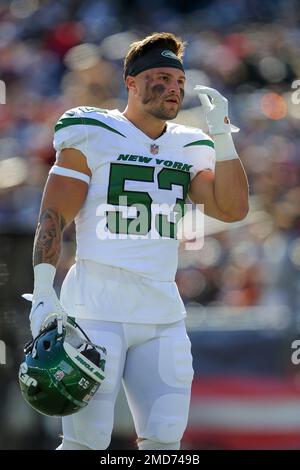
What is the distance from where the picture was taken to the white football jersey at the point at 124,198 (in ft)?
11.7

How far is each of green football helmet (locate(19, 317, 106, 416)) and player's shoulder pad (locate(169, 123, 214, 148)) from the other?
3.08ft

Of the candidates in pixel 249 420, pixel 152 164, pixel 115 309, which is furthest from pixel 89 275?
pixel 249 420

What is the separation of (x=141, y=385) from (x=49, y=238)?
65 cm

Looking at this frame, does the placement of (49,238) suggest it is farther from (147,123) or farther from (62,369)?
(147,123)

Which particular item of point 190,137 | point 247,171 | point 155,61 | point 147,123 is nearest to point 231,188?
point 190,137

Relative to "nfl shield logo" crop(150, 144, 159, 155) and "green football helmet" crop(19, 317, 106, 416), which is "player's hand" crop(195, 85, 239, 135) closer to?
"nfl shield logo" crop(150, 144, 159, 155)

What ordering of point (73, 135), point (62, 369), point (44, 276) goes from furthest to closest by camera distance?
point (73, 135), point (44, 276), point (62, 369)

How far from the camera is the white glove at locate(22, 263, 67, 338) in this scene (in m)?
3.34

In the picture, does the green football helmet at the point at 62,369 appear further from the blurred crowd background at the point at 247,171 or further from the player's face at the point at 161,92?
the blurred crowd background at the point at 247,171

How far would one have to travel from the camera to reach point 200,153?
3.86 meters

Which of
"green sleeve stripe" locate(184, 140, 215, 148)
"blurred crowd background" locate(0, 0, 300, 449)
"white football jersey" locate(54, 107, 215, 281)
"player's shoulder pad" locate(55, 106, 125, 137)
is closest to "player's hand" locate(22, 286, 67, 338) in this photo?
"white football jersey" locate(54, 107, 215, 281)

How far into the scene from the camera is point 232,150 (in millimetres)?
3732

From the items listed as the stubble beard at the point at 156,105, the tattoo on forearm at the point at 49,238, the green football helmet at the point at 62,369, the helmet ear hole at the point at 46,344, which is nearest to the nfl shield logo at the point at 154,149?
the stubble beard at the point at 156,105

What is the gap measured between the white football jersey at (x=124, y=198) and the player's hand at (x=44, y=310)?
0.89 feet
